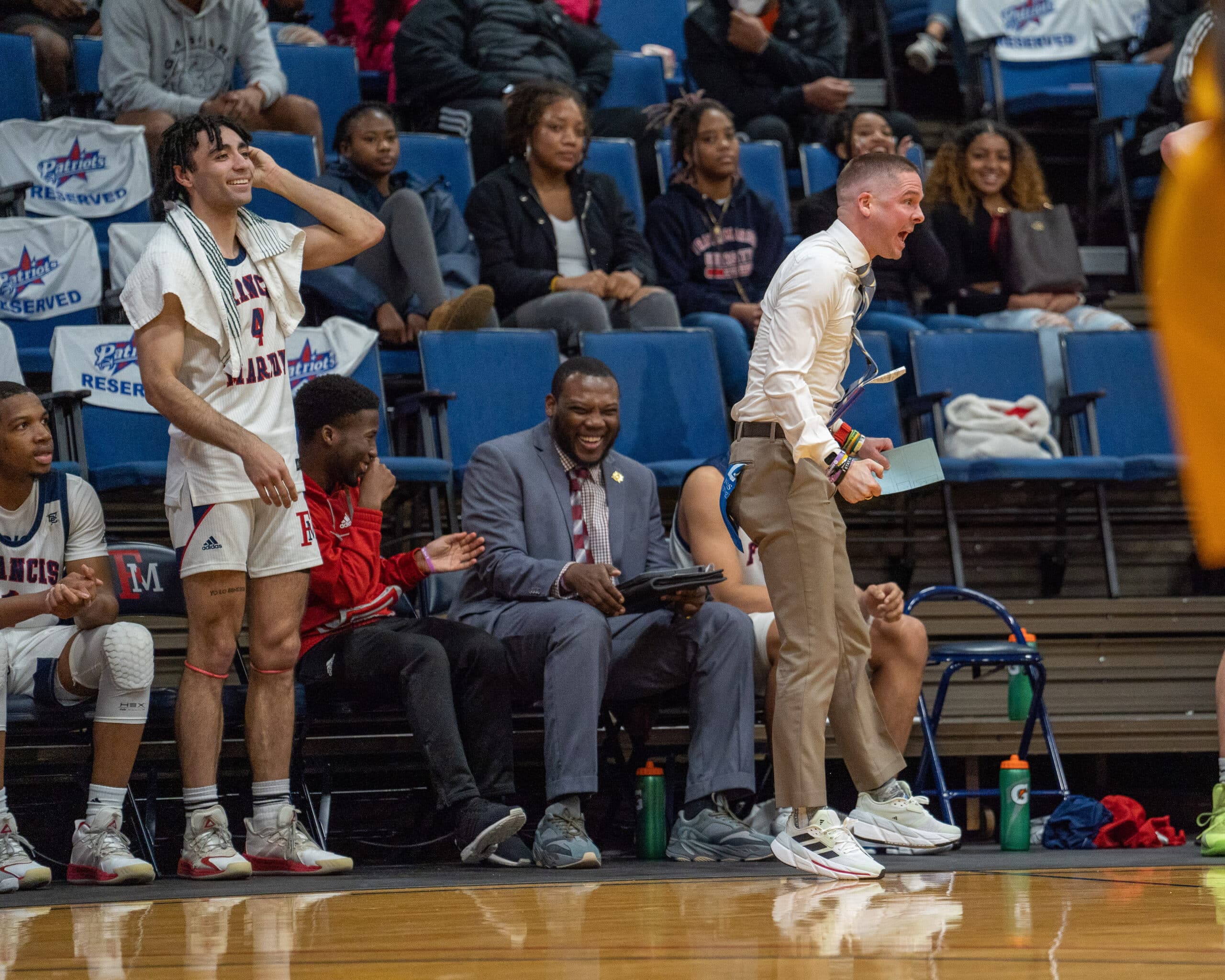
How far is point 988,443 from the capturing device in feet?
16.8

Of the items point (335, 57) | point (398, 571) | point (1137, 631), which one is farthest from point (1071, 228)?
point (398, 571)

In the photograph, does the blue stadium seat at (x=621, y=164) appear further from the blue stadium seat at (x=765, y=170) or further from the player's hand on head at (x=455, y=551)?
the player's hand on head at (x=455, y=551)

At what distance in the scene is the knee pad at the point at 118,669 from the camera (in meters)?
3.41

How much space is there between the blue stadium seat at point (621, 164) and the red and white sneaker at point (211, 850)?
331cm

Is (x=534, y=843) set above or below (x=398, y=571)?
below

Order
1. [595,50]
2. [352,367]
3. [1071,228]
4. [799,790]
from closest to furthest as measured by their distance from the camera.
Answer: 1. [799,790]
2. [352,367]
3. [1071,228]
4. [595,50]

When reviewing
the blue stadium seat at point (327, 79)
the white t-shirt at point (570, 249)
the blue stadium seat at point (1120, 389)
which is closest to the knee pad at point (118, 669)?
the white t-shirt at point (570, 249)

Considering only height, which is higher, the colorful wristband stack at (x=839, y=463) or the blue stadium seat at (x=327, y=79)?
the blue stadium seat at (x=327, y=79)

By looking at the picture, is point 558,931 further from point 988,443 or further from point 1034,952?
point 988,443

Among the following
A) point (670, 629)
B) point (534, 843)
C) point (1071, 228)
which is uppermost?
point (1071, 228)

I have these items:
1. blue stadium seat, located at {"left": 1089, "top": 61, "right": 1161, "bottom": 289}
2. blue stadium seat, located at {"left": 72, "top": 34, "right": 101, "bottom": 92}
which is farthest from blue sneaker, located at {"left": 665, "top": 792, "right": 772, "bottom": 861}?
blue stadium seat, located at {"left": 1089, "top": 61, "right": 1161, "bottom": 289}

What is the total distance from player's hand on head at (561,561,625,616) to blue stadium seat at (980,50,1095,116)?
443 cm

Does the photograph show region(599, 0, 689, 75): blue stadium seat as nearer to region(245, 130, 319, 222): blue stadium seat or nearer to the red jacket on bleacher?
region(245, 130, 319, 222): blue stadium seat

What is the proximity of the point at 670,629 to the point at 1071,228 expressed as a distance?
3129 mm
